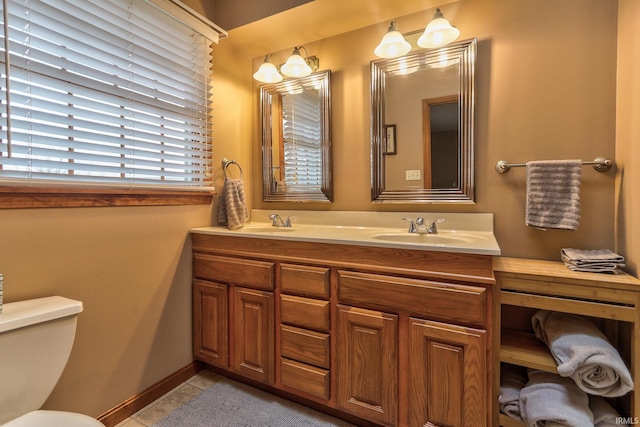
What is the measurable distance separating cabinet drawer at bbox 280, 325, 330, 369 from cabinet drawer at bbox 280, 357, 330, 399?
0.03 meters

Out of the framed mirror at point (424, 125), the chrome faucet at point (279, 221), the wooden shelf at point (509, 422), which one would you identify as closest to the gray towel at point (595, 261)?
the framed mirror at point (424, 125)

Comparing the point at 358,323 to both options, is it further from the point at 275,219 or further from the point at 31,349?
the point at 31,349

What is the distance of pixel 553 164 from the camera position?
54.9 inches

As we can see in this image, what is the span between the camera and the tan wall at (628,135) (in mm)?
1195

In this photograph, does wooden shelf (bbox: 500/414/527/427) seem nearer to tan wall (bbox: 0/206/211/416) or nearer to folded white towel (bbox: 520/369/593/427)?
folded white towel (bbox: 520/369/593/427)

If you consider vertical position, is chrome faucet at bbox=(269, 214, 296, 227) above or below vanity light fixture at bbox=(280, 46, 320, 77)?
below

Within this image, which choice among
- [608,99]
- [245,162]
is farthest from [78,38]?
[608,99]

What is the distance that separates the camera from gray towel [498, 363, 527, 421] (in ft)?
4.09

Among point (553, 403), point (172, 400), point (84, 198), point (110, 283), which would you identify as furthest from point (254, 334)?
point (553, 403)

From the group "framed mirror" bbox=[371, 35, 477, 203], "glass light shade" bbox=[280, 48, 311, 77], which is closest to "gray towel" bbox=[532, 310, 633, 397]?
"framed mirror" bbox=[371, 35, 477, 203]

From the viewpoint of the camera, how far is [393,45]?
5.52ft

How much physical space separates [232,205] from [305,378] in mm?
1070

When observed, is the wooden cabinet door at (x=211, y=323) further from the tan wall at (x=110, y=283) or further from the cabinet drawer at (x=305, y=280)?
the cabinet drawer at (x=305, y=280)

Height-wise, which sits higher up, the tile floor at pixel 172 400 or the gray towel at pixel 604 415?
the gray towel at pixel 604 415
